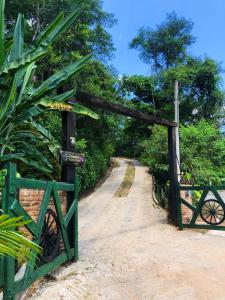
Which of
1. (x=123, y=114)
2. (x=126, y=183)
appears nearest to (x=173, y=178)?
(x=123, y=114)

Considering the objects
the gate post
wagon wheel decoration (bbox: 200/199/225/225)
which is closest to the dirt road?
the gate post

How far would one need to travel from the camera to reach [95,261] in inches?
213

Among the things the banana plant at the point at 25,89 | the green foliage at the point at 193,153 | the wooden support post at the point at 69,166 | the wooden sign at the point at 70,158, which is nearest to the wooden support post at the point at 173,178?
the wooden sign at the point at 70,158

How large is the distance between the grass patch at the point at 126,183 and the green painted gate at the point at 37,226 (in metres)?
9.59

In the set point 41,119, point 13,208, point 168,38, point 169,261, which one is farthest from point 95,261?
point 168,38

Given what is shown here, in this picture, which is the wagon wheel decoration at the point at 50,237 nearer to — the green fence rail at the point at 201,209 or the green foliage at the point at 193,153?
the green fence rail at the point at 201,209

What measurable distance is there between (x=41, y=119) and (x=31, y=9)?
7.75 m

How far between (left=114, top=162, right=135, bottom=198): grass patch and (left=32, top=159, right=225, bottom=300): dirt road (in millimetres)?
5362

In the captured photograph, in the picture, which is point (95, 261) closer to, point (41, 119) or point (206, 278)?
point (206, 278)

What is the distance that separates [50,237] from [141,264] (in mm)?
1519

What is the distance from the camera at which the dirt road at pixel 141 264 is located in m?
4.13

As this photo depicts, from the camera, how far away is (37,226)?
12.8 ft

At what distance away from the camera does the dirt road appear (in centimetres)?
413

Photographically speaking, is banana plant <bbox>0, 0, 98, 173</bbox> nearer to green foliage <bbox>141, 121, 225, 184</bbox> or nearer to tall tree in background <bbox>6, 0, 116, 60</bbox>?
green foliage <bbox>141, 121, 225, 184</bbox>
